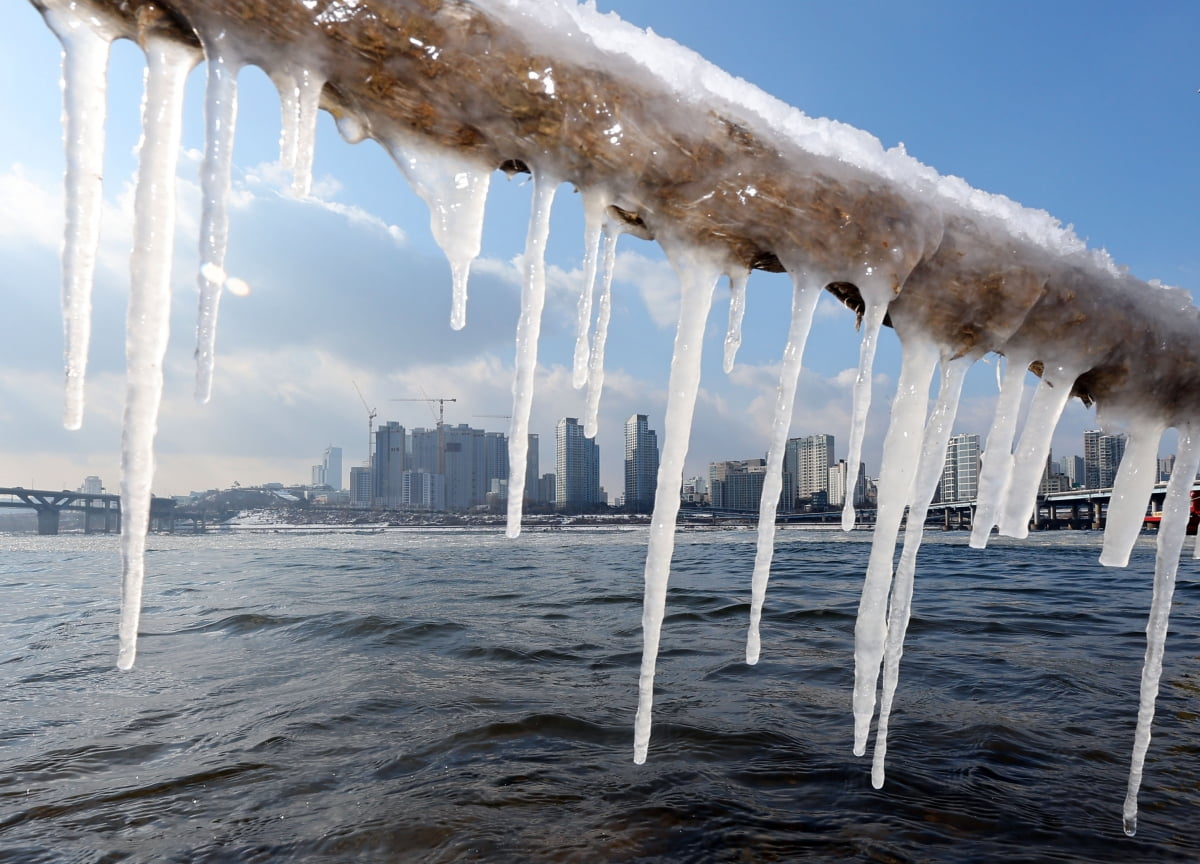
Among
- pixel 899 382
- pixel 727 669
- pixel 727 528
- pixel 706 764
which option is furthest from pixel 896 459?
pixel 727 528

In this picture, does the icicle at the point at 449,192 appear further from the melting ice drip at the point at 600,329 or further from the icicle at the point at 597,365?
the icicle at the point at 597,365

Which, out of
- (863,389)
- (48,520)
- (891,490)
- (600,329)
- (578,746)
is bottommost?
(48,520)

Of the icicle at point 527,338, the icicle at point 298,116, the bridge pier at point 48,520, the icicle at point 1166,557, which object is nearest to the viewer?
the icicle at point 298,116

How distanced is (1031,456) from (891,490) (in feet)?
1.89

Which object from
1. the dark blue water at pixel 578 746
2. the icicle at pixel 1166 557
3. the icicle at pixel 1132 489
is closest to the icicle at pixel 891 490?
the icicle at pixel 1132 489

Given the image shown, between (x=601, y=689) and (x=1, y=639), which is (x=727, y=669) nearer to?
(x=601, y=689)

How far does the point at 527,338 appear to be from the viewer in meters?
1.86

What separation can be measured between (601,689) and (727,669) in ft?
5.45

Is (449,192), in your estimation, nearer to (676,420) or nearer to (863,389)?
(676,420)

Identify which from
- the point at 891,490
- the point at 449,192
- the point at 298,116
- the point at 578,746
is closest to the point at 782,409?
the point at 891,490

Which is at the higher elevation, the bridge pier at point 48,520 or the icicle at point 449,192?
the icicle at point 449,192

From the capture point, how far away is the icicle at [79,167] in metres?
1.10

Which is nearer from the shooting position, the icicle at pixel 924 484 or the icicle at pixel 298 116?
the icicle at pixel 298 116

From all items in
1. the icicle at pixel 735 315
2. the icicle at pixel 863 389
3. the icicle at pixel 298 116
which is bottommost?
the icicle at pixel 863 389
